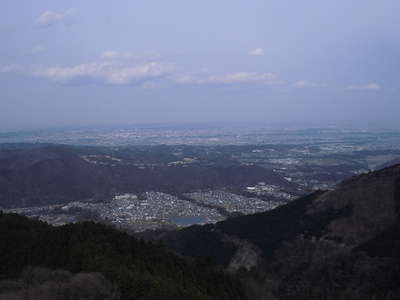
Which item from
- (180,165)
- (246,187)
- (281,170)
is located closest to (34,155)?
(180,165)

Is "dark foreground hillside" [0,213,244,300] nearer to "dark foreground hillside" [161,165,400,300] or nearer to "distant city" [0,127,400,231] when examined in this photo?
"dark foreground hillside" [161,165,400,300]

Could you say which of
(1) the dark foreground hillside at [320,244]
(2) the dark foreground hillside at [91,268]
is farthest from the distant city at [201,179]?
(2) the dark foreground hillside at [91,268]

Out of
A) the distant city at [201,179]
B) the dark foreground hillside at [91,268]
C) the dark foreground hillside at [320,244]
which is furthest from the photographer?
the distant city at [201,179]

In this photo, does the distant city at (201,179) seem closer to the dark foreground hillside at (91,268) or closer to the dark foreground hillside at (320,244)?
the dark foreground hillside at (320,244)

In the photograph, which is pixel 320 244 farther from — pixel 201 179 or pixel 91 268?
pixel 201 179

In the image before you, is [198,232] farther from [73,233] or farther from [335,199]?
[73,233]
